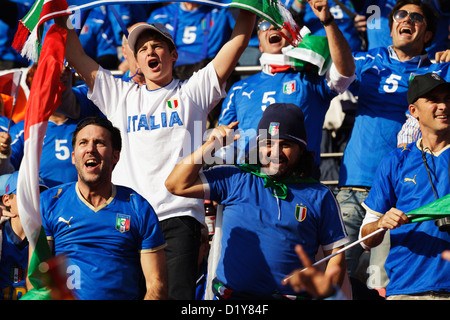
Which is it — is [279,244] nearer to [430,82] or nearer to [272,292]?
[272,292]

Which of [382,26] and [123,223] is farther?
[382,26]

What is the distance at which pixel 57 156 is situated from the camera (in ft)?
20.6

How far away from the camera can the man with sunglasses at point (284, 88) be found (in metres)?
5.97

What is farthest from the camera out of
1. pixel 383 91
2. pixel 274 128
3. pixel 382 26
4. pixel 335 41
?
pixel 382 26

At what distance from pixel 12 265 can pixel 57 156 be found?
1.07 m

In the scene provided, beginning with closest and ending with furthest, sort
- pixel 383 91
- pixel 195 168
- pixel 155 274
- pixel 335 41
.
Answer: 1. pixel 155 274
2. pixel 195 168
3. pixel 335 41
4. pixel 383 91

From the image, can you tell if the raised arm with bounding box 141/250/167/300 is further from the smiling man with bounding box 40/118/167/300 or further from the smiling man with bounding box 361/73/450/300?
the smiling man with bounding box 361/73/450/300

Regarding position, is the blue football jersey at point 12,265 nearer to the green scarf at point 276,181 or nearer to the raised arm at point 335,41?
the green scarf at point 276,181

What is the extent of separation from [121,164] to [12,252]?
973mm

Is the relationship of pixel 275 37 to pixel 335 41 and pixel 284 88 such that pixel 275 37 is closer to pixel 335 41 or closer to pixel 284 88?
pixel 284 88

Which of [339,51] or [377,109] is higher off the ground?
[339,51]

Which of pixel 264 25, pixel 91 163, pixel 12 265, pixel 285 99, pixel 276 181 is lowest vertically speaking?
pixel 12 265

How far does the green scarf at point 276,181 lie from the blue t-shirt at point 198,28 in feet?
11.4

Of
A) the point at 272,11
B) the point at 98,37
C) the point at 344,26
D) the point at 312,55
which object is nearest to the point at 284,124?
the point at 272,11
